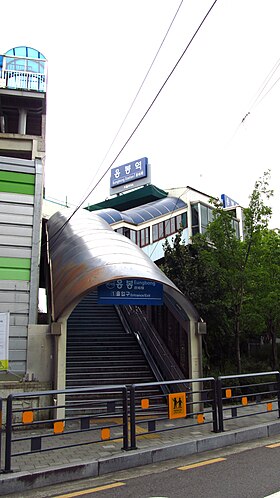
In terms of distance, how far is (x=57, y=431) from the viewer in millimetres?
6121

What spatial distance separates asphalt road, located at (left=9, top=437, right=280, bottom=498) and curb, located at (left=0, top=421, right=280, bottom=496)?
0.13 m

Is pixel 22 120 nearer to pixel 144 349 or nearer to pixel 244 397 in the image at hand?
A: pixel 144 349

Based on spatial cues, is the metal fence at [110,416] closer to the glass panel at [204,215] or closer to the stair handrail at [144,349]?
the stair handrail at [144,349]

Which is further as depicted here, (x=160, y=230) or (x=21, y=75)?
(x=160, y=230)

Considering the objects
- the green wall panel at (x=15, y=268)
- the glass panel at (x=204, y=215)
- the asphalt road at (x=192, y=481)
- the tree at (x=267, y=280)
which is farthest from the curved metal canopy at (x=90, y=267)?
the glass panel at (x=204, y=215)

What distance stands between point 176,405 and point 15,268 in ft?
17.7

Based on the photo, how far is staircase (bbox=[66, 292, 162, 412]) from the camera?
11523 mm

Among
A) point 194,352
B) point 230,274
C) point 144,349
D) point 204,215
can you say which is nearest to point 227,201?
point 204,215

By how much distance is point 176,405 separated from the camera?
7156 millimetres

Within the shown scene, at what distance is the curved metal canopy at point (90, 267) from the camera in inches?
371

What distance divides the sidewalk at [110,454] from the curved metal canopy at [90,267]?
9.57ft

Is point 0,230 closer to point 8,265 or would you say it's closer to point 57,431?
point 8,265

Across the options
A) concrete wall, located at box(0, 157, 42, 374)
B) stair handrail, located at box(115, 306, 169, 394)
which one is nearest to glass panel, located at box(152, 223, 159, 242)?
stair handrail, located at box(115, 306, 169, 394)

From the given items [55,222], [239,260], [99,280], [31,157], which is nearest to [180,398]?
[99,280]
